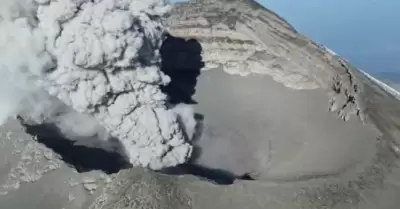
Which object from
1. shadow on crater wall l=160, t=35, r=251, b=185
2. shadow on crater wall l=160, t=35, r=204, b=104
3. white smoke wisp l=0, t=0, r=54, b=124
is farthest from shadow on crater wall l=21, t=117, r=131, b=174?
shadow on crater wall l=160, t=35, r=204, b=104

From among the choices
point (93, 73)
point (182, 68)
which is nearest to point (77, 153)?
point (93, 73)

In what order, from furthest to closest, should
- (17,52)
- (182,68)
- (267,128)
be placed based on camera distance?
1. (182,68)
2. (267,128)
3. (17,52)

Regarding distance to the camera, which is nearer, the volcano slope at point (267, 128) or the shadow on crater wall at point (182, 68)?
the volcano slope at point (267, 128)

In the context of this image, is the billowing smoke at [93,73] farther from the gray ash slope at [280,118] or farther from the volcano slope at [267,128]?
the gray ash slope at [280,118]

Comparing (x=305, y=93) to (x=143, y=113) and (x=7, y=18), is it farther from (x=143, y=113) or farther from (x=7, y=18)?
(x=7, y=18)

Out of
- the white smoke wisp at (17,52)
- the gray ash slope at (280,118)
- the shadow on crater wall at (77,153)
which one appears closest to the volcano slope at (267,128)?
the gray ash slope at (280,118)

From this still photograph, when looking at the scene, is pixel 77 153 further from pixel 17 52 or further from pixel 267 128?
pixel 267 128
